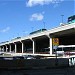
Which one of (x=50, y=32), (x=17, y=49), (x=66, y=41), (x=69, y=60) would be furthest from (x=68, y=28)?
(x=17, y=49)

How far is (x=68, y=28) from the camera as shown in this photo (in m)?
81.2

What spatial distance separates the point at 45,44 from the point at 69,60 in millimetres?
108384

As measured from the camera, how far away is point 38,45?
527ft

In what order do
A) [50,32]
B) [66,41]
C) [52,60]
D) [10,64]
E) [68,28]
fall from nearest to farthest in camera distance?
[10,64]
[52,60]
[68,28]
[50,32]
[66,41]

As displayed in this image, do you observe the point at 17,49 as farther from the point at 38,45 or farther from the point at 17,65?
the point at 17,65

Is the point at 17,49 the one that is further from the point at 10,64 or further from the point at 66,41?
the point at 10,64

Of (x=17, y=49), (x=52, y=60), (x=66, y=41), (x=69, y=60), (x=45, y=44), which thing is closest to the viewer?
(x=52, y=60)

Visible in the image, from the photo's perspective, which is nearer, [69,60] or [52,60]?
[52,60]

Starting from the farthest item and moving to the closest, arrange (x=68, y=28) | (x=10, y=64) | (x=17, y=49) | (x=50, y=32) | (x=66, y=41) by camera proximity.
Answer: (x=17, y=49), (x=66, y=41), (x=50, y=32), (x=68, y=28), (x=10, y=64)

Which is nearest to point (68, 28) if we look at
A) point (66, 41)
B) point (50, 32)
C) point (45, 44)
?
point (50, 32)

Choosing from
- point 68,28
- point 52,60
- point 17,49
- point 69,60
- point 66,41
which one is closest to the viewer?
point 52,60

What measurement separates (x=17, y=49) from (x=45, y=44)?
3832 centimetres

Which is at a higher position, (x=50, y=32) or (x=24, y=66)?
(x=50, y=32)

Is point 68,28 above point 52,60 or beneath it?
above
